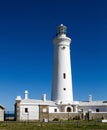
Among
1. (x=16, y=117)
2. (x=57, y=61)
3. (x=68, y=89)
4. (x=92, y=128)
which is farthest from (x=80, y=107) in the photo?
(x=92, y=128)

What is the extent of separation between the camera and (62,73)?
167ft

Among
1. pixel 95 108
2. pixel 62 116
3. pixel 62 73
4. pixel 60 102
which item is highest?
pixel 62 73

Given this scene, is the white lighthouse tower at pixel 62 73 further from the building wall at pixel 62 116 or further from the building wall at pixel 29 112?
the building wall at pixel 29 112

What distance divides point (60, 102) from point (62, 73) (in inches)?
180

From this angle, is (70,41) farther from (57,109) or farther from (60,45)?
(57,109)

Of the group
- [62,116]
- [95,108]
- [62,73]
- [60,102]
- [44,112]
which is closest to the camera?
[44,112]

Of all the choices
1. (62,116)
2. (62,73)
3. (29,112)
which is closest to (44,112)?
(29,112)

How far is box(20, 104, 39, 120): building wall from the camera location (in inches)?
1832

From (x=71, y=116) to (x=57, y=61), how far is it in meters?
9.46

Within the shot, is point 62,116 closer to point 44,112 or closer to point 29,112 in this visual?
point 44,112

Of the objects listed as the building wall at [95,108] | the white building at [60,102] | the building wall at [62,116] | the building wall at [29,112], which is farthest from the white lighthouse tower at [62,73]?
the building wall at [29,112]

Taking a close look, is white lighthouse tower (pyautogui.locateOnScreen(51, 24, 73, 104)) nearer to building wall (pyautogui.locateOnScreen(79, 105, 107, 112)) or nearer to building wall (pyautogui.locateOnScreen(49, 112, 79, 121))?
building wall (pyautogui.locateOnScreen(79, 105, 107, 112))

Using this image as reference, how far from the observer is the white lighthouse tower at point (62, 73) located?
2004 inches

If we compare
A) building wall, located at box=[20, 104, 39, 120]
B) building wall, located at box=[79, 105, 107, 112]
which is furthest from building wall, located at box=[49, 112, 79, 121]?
building wall, located at box=[79, 105, 107, 112]
